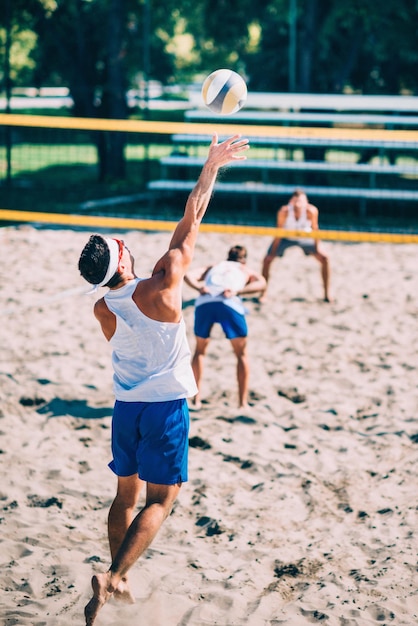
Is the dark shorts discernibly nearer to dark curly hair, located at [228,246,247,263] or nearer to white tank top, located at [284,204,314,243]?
white tank top, located at [284,204,314,243]

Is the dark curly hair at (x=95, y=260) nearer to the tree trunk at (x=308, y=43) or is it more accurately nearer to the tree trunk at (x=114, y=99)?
the tree trunk at (x=114, y=99)

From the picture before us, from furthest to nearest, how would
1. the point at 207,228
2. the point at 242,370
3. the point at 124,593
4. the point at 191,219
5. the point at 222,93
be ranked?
the point at 207,228 → the point at 242,370 → the point at 222,93 → the point at 124,593 → the point at 191,219

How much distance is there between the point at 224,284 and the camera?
6.40 metres

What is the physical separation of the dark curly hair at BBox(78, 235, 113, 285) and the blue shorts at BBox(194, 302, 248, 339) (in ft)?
9.35

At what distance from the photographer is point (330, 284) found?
10070 mm

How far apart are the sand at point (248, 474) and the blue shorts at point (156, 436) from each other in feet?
2.13

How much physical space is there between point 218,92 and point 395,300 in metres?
5.07

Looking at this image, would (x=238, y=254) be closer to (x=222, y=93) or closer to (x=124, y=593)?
(x=222, y=93)

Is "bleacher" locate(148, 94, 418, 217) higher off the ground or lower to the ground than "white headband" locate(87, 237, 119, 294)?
higher

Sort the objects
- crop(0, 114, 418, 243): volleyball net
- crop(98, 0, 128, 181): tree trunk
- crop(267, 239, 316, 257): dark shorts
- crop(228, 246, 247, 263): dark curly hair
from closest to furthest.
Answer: crop(228, 246, 247, 263): dark curly hair → crop(267, 239, 316, 257): dark shorts → crop(0, 114, 418, 243): volleyball net → crop(98, 0, 128, 181): tree trunk

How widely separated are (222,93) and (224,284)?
1771 mm

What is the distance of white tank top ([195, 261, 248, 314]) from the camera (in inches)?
252

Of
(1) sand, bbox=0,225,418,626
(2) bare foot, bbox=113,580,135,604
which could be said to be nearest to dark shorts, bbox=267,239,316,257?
(1) sand, bbox=0,225,418,626

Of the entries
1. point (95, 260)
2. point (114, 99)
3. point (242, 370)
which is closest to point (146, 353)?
point (95, 260)
